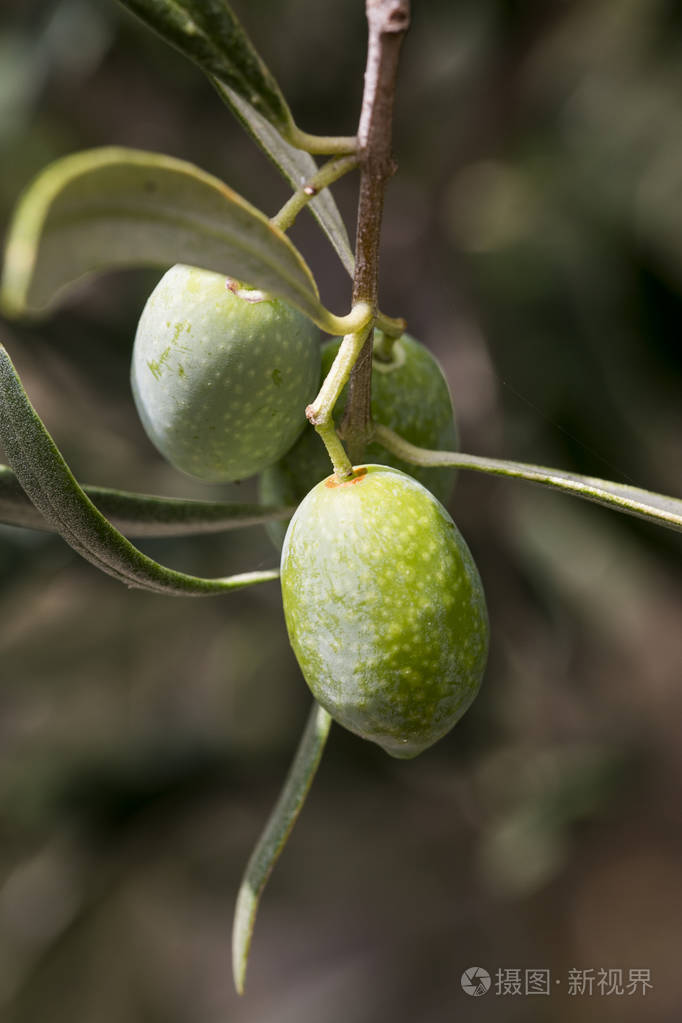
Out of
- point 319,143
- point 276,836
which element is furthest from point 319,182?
point 276,836

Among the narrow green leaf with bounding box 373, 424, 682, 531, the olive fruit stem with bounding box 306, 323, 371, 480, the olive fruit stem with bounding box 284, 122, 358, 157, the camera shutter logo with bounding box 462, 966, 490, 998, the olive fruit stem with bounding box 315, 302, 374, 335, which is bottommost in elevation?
the camera shutter logo with bounding box 462, 966, 490, 998

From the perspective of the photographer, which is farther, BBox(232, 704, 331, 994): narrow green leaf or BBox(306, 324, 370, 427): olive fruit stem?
BBox(232, 704, 331, 994): narrow green leaf

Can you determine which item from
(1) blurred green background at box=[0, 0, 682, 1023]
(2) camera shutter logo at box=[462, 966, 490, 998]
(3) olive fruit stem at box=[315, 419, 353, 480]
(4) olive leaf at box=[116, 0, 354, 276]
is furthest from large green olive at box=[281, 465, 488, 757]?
(2) camera shutter logo at box=[462, 966, 490, 998]

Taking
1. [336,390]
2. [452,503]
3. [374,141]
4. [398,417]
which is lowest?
[452,503]

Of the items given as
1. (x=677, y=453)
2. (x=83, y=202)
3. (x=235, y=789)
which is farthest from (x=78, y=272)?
(x=235, y=789)

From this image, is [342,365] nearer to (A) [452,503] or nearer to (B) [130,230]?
(B) [130,230]

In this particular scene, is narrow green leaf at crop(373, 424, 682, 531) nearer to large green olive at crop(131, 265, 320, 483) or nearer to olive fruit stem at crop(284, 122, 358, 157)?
large green olive at crop(131, 265, 320, 483)

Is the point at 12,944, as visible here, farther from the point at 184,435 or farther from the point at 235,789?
the point at 184,435
